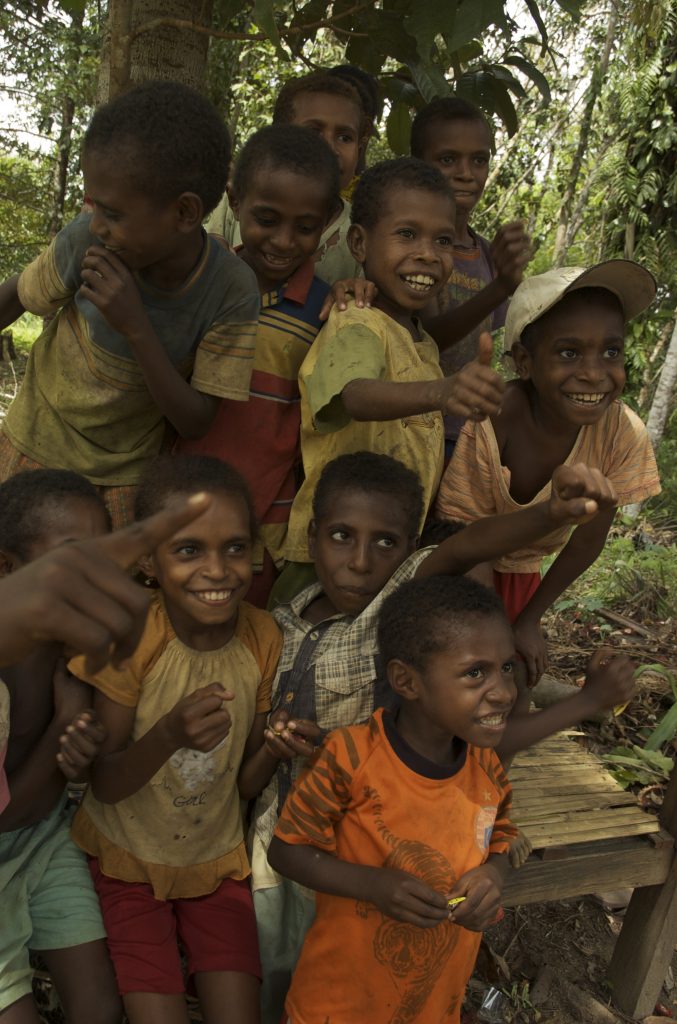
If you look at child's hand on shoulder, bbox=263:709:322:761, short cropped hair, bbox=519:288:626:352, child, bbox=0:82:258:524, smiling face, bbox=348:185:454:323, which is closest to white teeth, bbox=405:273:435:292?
smiling face, bbox=348:185:454:323

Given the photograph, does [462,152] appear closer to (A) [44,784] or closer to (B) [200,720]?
(B) [200,720]

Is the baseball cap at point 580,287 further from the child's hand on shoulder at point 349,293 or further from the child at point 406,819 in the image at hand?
the child at point 406,819

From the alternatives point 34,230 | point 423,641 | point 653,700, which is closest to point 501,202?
point 34,230

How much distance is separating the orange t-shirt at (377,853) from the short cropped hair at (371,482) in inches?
21.0

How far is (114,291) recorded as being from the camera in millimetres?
1816

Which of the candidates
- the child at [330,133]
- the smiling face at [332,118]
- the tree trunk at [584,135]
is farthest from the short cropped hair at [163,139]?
the tree trunk at [584,135]

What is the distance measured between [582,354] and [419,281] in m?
0.45

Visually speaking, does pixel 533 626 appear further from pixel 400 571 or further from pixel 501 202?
pixel 501 202

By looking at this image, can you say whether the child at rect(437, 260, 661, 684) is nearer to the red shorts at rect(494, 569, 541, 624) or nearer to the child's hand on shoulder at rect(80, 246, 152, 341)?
the red shorts at rect(494, 569, 541, 624)

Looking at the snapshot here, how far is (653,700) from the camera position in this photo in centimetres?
410

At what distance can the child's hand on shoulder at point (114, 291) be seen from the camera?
1.82 meters

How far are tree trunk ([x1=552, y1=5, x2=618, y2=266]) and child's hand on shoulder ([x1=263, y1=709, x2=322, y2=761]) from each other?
26.8ft

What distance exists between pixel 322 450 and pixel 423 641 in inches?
25.2

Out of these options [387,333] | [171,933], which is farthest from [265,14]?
[171,933]
